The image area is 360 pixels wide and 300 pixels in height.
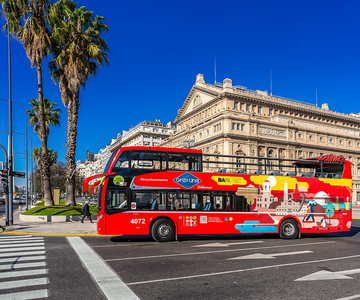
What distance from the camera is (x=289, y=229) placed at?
1473 centimetres

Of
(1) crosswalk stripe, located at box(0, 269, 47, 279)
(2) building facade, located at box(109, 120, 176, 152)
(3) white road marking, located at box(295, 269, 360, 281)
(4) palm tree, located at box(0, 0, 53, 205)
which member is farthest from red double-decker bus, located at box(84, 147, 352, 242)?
(2) building facade, located at box(109, 120, 176, 152)

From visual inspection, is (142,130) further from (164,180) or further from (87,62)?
(164,180)

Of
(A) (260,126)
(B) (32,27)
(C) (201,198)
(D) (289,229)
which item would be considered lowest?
(D) (289,229)

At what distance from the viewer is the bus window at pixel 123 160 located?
13.0 meters

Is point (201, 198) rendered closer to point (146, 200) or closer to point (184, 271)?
point (146, 200)

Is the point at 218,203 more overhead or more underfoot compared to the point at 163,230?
more overhead

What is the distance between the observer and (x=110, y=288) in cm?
643

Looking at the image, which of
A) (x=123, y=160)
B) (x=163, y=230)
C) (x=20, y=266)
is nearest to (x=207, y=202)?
(x=163, y=230)

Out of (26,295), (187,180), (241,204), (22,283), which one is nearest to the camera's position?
(26,295)

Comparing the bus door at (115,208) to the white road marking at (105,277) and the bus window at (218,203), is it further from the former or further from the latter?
the bus window at (218,203)

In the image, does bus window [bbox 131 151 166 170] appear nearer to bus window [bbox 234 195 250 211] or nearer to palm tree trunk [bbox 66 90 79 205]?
bus window [bbox 234 195 250 211]

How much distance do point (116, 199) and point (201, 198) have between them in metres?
3.75

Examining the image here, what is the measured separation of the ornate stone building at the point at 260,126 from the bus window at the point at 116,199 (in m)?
48.4

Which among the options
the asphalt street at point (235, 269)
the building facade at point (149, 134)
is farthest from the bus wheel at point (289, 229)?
the building facade at point (149, 134)
